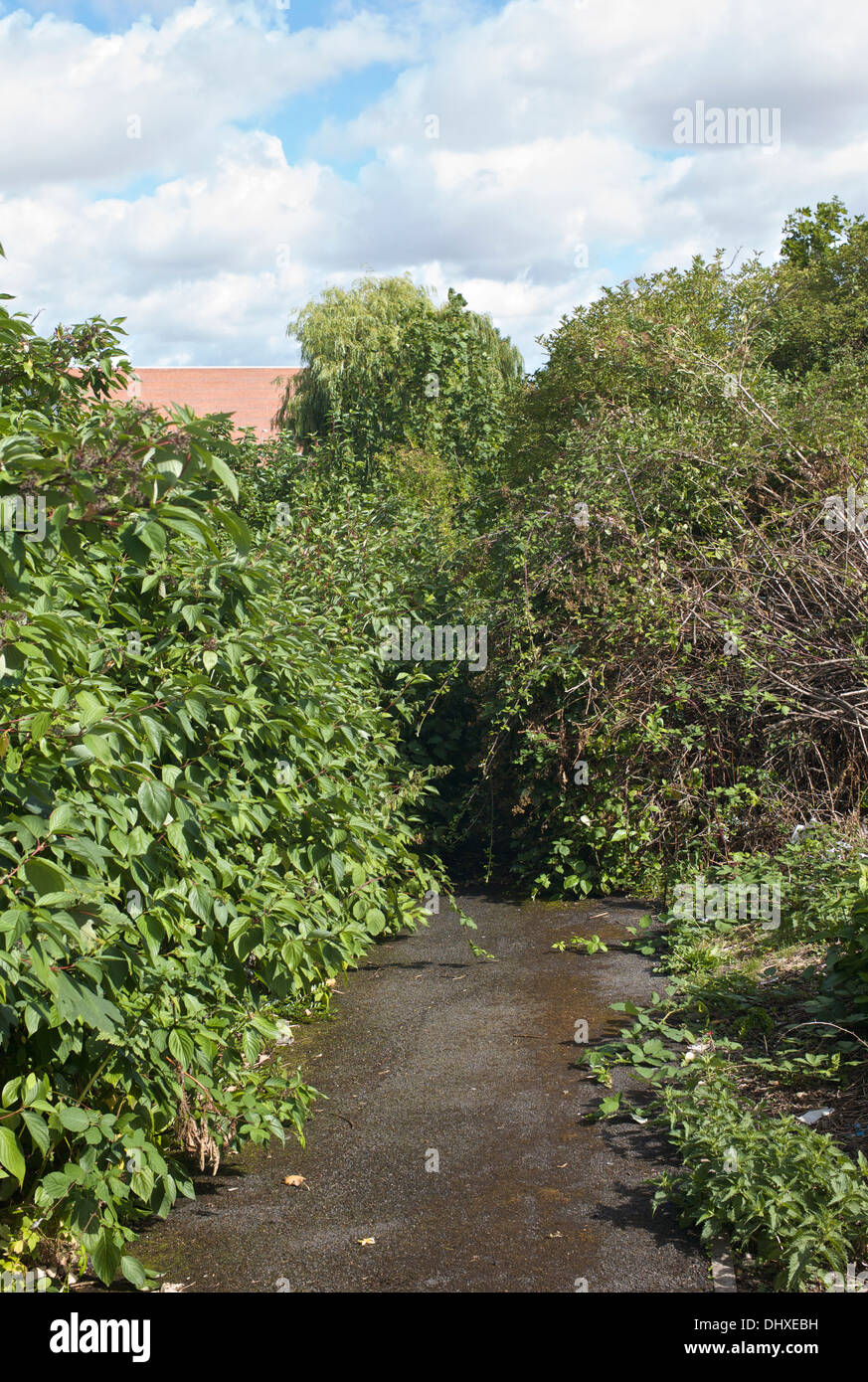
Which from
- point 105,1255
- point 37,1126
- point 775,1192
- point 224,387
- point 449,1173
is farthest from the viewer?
point 224,387

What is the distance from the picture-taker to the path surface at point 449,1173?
3.36 meters

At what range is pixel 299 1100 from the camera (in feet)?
13.5

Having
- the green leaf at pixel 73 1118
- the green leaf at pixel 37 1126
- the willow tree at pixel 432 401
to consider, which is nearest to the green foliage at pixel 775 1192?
the green leaf at pixel 73 1118

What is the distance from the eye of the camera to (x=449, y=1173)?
398 cm

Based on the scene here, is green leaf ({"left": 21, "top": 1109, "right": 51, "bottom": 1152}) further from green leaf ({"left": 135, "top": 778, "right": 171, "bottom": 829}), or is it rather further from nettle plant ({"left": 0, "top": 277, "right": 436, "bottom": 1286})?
green leaf ({"left": 135, "top": 778, "right": 171, "bottom": 829})

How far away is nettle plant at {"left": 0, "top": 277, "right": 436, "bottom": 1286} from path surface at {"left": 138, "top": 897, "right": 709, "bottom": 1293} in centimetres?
23

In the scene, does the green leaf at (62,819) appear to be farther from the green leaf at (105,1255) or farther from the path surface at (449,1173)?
the path surface at (449,1173)

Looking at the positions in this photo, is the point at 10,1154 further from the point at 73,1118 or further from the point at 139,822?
the point at 139,822

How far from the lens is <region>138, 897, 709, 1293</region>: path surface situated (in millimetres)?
3357

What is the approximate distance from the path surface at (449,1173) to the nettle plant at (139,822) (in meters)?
0.23

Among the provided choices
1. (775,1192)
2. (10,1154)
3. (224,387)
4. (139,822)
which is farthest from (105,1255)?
(224,387)

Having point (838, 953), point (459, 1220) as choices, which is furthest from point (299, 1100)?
point (838, 953)

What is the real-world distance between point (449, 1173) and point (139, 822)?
183 cm

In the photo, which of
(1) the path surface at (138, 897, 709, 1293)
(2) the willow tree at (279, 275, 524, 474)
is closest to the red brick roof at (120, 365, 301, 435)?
(2) the willow tree at (279, 275, 524, 474)
